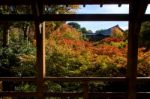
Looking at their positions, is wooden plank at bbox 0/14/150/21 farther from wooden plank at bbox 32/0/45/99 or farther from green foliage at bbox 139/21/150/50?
green foliage at bbox 139/21/150/50

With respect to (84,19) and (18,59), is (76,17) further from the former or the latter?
(18,59)

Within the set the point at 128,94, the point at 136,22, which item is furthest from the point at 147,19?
the point at 128,94

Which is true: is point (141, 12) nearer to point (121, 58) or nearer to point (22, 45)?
point (121, 58)

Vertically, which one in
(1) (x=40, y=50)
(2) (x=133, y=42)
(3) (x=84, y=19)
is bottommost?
(1) (x=40, y=50)

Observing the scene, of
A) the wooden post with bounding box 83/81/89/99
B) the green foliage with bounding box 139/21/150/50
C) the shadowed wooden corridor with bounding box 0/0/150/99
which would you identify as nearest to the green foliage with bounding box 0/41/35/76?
the green foliage with bounding box 139/21/150/50

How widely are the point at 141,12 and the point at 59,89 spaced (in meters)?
3.97

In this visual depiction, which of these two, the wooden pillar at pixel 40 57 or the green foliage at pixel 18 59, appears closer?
the wooden pillar at pixel 40 57

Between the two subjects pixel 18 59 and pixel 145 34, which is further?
pixel 18 59

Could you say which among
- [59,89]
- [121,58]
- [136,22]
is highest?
[136,22]

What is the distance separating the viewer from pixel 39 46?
7.38 m

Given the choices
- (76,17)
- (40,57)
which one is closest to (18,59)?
(40,57)

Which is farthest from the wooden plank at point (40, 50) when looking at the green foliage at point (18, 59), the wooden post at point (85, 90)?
the green foliage at point (18, 59)

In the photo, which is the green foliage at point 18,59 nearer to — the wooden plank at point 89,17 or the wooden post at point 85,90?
the wooden post at point 85,90

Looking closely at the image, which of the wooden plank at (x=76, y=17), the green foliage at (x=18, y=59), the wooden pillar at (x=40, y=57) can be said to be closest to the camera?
the wooden plank at (x=76, y=17)
